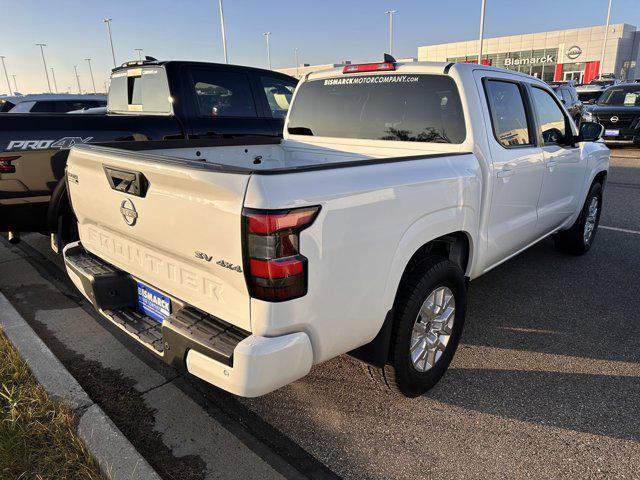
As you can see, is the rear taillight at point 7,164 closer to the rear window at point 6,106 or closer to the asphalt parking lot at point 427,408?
the asphalt parking lot at point 427,408

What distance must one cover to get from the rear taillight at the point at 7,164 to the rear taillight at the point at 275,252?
11.0 feet

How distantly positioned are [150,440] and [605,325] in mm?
3394

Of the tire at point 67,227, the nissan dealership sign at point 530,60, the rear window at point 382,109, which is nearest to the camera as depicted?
the rear window at point 382,109

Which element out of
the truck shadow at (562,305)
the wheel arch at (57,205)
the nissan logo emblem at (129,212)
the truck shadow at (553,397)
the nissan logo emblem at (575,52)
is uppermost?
the nissan logo emblem at (575,52)

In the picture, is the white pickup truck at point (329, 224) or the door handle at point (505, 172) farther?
the door handle at point (505, 172)

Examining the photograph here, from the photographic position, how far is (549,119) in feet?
13.8

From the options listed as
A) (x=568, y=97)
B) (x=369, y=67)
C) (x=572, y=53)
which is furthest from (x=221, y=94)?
(x=572, y=53)

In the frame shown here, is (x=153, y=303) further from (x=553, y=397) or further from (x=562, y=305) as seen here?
(x=562, y=305)

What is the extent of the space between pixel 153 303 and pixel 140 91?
4148 mm

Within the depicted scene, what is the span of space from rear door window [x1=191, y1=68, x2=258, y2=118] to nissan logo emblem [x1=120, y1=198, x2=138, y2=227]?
10.9 feet

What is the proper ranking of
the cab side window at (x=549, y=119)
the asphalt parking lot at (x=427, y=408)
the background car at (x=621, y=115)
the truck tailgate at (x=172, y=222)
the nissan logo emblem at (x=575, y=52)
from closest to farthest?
the truck tailgate at (x=172, y=222) → the asphalt parking lot at (x=427, y=408) → the cab side window at (x=549, y=119) → the background car at (x=621, y=115) → the nissan logo emblem at (x=575, y=52)

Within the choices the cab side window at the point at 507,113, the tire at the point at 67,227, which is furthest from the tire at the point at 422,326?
the tire at the point at 67,227

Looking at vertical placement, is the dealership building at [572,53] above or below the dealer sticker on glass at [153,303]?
above

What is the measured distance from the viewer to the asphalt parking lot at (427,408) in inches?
93.3
